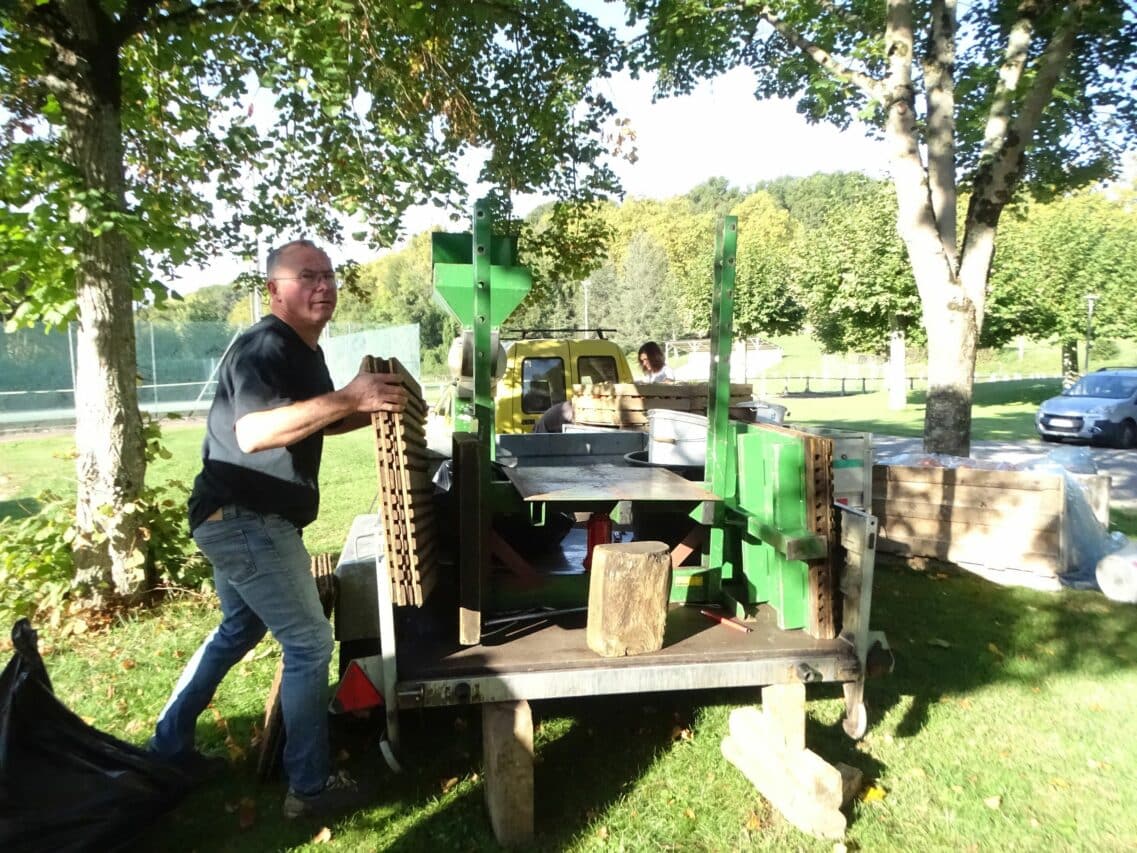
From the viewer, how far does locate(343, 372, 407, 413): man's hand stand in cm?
275

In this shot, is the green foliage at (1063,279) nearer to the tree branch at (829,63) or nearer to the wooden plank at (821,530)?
the tree branch at (829,63)

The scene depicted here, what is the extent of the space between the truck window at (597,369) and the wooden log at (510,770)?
731 cm

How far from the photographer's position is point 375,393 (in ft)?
9.12

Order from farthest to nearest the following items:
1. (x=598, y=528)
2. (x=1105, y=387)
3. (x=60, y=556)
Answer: (x=1105, y=387), (x=60, y=556), (x=598, y=528)

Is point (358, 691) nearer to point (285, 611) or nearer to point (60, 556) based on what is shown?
point (285, 611)

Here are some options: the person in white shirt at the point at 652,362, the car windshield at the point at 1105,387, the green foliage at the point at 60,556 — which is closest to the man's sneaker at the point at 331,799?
the green foliage at the point at 60,556

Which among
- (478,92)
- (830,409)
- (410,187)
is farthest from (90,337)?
(830,409)

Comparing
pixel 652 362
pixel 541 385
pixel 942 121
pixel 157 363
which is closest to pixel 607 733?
pixel 652 362

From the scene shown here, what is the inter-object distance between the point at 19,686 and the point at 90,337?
140 inches

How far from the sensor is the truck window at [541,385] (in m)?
10.1

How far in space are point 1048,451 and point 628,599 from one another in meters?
9.90

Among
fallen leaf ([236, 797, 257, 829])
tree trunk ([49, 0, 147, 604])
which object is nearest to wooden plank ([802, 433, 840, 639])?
fallen leaf ([236, 797, 257, 829])

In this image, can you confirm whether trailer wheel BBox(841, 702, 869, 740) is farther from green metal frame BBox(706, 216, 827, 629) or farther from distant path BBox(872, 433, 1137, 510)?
distant path BBox(872, 433, 1137, 510)

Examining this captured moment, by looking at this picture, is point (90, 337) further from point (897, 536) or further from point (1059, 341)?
point (1059, 341)
